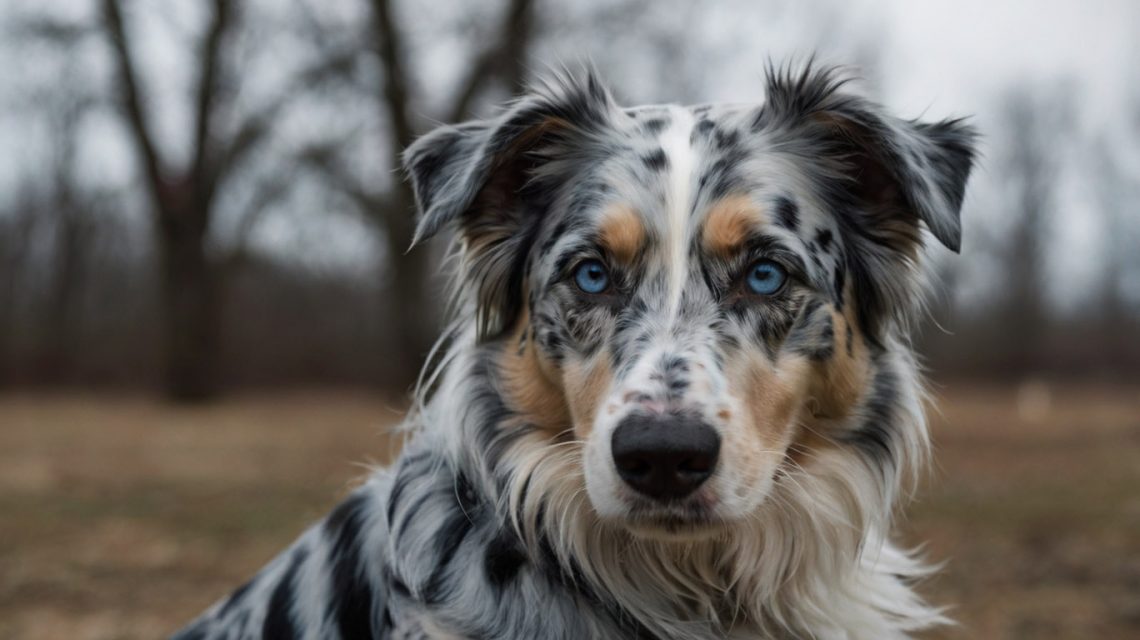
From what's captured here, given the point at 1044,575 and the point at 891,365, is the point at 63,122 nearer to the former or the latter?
the point at 1044,575

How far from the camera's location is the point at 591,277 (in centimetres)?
329

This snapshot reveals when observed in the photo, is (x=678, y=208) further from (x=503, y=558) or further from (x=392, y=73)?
(x=392, y=73)

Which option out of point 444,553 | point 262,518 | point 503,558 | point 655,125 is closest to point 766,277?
point 655,125

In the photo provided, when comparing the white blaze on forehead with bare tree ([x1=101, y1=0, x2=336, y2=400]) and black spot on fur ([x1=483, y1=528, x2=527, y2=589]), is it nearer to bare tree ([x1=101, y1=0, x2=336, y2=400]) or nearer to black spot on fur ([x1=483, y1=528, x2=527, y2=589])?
black spot on fur ([x1=483, y1=528, x2=527, y2=589])

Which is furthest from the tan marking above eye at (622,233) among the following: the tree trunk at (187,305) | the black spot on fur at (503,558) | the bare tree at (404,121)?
the tree trunk at (187,305)

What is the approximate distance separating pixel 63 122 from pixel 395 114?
14.7 m

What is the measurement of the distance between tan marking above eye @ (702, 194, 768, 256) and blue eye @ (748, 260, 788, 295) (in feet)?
0.32

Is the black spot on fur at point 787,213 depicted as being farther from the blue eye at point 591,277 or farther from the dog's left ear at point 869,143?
the blue eye at point 591,277

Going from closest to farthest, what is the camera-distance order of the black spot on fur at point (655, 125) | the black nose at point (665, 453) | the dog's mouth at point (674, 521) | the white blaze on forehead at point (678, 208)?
the black nose at point (665, 453), the dog's mouth at point (674, 521), the white blaze on forehead at point (678, 208), the black spot on fur at point (655, 125)

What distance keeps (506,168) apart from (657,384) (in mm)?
1222

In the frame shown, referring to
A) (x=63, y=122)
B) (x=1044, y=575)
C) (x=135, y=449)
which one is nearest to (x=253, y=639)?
(x=1044, y=575)

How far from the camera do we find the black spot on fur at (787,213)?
3303 millimetres

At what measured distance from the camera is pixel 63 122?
29.0m

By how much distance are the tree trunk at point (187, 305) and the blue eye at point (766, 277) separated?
23174 millimetres
